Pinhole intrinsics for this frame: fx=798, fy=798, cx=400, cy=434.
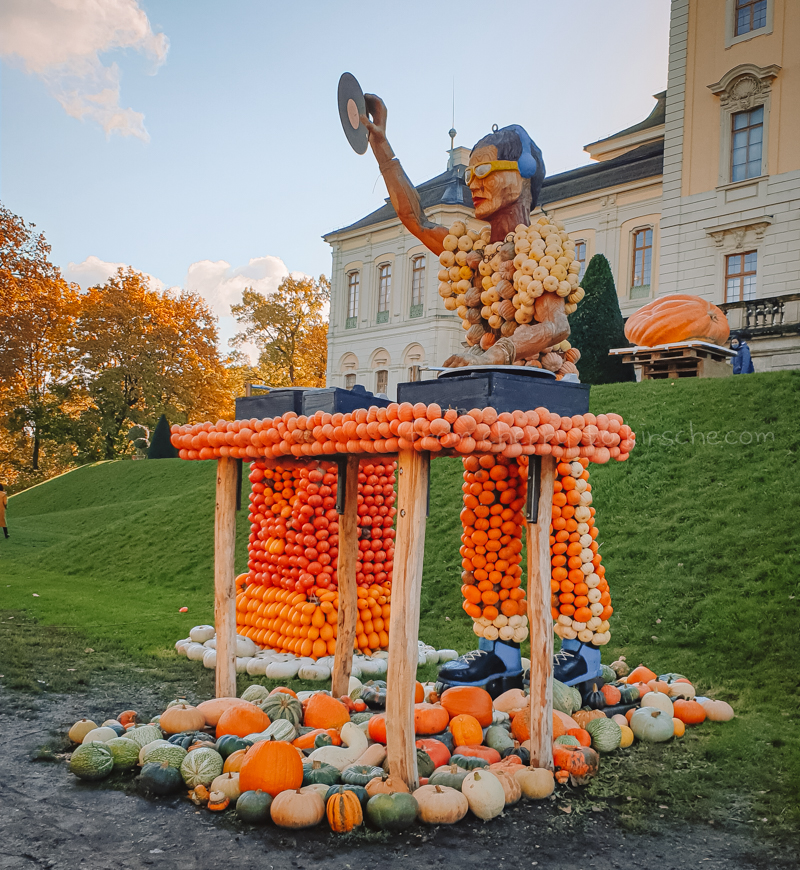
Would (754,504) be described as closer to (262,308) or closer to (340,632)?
(340,632)

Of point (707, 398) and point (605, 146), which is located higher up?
point (605, 146)

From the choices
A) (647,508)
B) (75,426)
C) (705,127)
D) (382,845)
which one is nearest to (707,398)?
(647,508)

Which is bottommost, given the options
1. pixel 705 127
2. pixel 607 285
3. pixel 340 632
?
pixel 340 632

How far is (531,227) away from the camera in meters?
4.72

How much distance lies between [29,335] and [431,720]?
22754 mm

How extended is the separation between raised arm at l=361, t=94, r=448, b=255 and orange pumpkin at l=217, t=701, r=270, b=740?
286 centimetres

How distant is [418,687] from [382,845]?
1746 millimetres

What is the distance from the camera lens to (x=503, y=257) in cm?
483

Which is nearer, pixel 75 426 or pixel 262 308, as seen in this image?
pixel 75 426

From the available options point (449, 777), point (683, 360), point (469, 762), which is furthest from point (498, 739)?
point (683, 360)

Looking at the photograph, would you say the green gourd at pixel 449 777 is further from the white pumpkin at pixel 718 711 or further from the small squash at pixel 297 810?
the white pumpkin at pixel 718 711

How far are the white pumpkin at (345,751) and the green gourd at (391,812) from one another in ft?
1.75

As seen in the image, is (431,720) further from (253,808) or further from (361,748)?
(253,808)

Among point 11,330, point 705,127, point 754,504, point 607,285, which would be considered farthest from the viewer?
point 11,330
